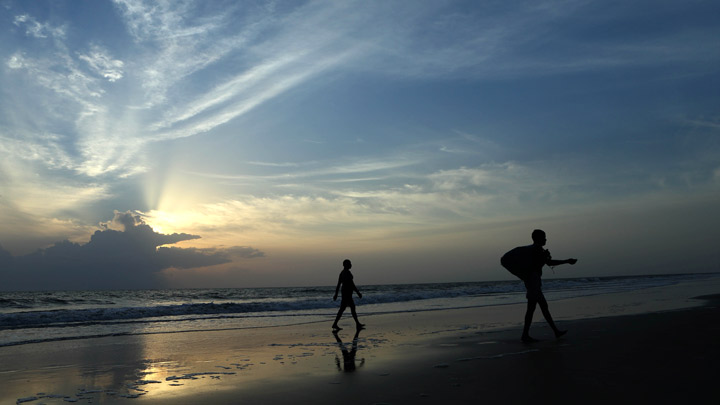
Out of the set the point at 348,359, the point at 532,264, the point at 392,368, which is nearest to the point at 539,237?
the point at 532,264

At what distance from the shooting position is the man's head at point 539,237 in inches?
343

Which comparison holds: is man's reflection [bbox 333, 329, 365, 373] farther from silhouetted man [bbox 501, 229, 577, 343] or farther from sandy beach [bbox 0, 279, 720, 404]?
silhouetted man [bbox 501, 229, 577, 343]

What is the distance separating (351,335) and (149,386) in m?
6.23

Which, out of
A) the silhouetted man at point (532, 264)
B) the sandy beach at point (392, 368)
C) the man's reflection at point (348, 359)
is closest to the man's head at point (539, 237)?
the silhouetted man at point (532, 264)

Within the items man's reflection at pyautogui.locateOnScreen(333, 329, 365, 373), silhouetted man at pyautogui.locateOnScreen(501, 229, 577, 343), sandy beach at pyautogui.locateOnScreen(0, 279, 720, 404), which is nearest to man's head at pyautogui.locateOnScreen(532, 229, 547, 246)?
silhouetted man at pyautogui.locateOnScreen(501, 229, 577, 343)

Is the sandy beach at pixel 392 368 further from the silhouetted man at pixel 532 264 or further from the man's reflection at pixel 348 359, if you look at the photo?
the silhouetted man at pixel 532 264

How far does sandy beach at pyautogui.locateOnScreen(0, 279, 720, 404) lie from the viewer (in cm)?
530

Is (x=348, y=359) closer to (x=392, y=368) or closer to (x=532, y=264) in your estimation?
(x=392, y=368)

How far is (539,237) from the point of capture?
8.72 metres

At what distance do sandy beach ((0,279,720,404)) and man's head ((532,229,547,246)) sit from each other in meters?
1.87

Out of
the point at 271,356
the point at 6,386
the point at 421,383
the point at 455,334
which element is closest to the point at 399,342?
the point at 455,334

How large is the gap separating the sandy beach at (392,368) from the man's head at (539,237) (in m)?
1.87

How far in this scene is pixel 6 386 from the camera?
22.4 feet

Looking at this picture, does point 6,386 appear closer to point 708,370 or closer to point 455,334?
point 455,334
